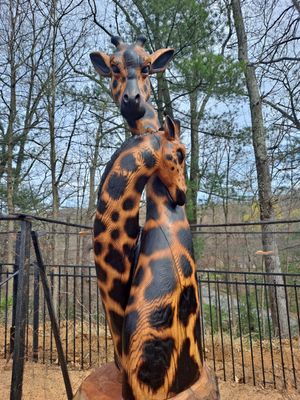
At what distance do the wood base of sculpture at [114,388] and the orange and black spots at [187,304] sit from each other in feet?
0.64

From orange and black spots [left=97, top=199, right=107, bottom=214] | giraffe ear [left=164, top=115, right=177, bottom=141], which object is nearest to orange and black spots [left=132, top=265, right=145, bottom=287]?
orange and black spots [left=97, top=199, right=107, bottom=214]

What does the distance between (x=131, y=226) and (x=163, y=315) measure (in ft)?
1.00

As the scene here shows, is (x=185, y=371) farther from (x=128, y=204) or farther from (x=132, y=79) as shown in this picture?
(x=132, y=79)

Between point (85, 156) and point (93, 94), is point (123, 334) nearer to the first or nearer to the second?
point (93, 94)

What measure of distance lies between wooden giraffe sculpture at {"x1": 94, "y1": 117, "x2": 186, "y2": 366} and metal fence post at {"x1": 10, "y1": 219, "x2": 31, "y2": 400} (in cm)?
76

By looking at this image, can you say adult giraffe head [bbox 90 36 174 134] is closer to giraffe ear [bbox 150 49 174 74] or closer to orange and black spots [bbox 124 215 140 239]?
giraffe ear [bbox 150 49 174 74]

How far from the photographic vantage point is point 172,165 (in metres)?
1.16

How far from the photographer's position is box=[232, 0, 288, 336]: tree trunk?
5.79 m

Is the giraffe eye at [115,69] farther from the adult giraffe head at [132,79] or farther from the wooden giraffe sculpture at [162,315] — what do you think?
the wooden giraffe sculpture at [162,315]

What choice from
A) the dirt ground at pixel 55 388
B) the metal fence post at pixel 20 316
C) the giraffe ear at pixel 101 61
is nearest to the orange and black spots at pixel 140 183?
Answer: the giraffe ear at pixel 101 61

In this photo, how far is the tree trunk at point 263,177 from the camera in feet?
19.0

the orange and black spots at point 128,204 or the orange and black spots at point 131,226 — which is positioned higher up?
the orange and black spots at point 128,204

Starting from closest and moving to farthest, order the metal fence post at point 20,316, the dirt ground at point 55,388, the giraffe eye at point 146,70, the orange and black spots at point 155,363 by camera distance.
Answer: the orange and black spots at point 155,363, the giraffe eye at point 146,70, the metal fence post at point 20,316, the dirt ground at point 55,388


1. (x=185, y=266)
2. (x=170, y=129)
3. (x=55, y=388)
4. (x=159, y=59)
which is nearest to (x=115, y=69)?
(x=159, y=59)
